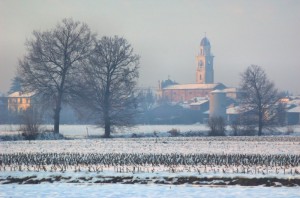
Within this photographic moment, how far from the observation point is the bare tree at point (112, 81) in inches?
1914

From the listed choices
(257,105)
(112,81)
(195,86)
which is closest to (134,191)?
(112,81)

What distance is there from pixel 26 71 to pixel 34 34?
3.98 metres

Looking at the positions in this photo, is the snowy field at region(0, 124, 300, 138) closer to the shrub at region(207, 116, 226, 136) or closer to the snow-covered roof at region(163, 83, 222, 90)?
the shrub at region(207, 116, 226, 136)

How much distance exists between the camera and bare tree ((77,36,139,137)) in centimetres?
4862

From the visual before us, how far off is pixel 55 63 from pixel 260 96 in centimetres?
2397

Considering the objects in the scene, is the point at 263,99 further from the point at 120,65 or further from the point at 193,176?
the point at 193,176

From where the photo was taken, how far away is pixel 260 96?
57844 millimetres

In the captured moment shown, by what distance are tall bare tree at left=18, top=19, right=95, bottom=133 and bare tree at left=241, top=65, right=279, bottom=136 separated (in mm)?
19995

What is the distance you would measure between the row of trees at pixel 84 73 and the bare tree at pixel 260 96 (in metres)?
15.7

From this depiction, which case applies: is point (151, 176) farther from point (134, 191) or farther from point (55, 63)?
point (55, 63)

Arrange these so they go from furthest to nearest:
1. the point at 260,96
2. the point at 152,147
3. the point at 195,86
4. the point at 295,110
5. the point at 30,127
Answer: the point at 195,86, the point at 295,110, the point at 260,96, the point at 30,127, the point at 152,147

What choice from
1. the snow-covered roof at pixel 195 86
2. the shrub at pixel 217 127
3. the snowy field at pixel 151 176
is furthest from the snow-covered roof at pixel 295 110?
the snowy field at pixel 151 176

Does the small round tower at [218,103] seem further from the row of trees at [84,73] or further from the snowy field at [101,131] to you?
the row of trees at [84,73]

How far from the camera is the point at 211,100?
132 meters
